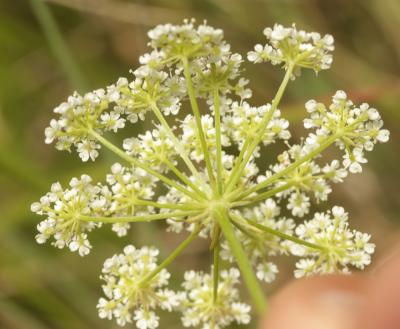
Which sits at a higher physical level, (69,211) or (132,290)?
(69,211)

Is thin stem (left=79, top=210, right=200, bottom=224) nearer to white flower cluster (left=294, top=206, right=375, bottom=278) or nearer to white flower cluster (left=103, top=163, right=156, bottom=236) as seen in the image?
white flower cluster (left=103, top=163, right=156, bottom=236)

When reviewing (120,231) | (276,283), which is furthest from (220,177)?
(276,283)

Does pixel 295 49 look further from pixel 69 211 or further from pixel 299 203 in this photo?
pixel 69 211

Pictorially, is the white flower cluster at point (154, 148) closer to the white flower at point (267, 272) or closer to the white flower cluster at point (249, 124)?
the white flower cluster at point (249, 124)

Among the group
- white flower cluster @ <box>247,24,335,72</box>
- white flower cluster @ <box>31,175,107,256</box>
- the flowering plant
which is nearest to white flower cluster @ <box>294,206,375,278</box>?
the flowering plant

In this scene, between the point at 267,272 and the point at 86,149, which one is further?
the point at 267,272

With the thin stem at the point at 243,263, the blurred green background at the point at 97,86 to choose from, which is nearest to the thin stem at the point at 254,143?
the thin stem at the point at 243,263

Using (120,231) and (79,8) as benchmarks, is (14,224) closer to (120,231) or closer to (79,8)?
(79,8)

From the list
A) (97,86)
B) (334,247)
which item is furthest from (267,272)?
(97,86)
